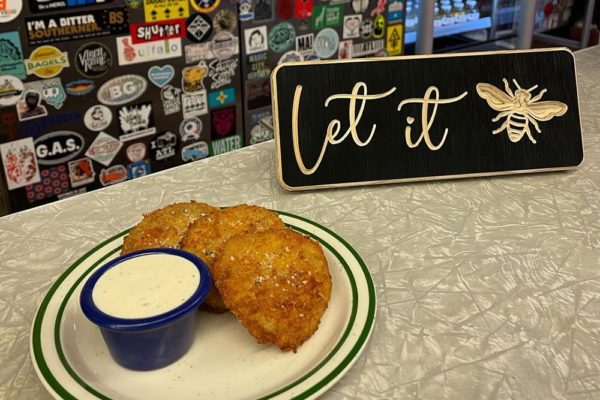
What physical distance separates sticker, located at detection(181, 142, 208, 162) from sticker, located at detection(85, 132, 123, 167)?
29 cm

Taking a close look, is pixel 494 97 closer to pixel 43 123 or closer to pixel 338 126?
pixel 338 126

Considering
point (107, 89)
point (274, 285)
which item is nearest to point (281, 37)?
point (107, 89)

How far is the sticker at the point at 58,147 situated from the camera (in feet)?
7.36

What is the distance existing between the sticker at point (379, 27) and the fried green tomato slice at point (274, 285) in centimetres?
232

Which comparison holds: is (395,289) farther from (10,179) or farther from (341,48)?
(341,48)

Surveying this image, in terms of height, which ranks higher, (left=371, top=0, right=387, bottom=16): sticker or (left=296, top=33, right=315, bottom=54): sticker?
(left=371, top=0, right=387, bottom=16): sticker

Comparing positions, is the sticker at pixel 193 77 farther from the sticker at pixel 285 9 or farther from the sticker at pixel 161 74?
the sticker at pixel 285 9

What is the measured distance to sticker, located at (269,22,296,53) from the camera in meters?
2.62

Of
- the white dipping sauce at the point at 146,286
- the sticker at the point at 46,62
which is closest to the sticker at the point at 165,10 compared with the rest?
the sticker at the point at 46,62

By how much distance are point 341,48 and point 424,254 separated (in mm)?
2037

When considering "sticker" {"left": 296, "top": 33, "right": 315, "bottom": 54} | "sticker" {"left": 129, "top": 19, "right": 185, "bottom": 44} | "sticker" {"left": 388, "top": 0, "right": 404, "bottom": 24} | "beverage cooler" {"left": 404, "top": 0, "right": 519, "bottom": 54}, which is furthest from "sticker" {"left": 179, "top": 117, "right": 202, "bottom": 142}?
"beverage cooler" {"left": 404, "top": 0, "right": 519, "bottom": 54}

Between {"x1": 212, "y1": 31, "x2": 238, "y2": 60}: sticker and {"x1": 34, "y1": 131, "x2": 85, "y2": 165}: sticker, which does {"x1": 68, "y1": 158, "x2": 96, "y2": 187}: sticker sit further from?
{"x1": 212, "y1": 31, "x2": 238, "y2": 60}: sticker

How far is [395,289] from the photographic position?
889mm

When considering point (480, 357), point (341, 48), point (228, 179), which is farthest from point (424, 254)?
point (341, 48)
